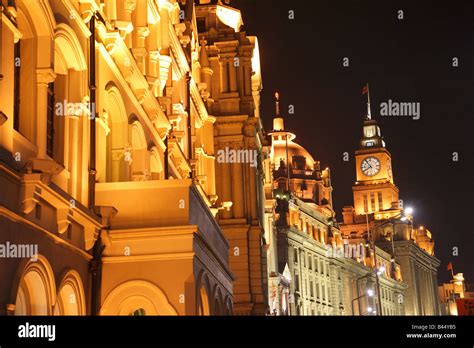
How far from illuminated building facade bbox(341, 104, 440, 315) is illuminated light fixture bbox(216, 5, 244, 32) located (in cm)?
8374

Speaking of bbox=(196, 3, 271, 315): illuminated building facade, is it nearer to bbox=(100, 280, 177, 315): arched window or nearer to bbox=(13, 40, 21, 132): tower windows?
bbox=(100, 280, 177, 315): arched window

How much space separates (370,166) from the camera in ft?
544

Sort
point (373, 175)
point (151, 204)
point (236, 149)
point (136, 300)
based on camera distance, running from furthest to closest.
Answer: point (373, 175)
point (236, 149)
point (151, 204)
point (136, 300)

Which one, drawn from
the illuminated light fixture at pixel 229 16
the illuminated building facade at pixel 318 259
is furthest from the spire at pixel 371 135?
the illuminated light fixture at pixel 229 16

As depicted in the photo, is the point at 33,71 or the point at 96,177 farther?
the point at 96,177

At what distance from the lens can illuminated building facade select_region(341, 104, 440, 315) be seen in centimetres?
14462

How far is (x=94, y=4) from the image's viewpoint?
2389 centimetres

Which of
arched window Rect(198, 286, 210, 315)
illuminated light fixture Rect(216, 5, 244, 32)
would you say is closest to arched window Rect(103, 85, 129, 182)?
arched window Rect(198, 286, 210, 315)

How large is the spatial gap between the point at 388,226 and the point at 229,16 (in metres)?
99.8

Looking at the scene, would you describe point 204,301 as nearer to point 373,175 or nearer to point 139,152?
point 139,152

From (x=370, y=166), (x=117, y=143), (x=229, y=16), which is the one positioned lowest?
(x=117, y=143)

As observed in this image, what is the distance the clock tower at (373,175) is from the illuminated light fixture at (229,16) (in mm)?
105337

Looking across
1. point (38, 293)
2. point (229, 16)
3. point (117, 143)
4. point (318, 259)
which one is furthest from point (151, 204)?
point (318, 259)
